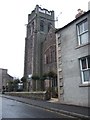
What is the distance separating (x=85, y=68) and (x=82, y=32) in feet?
9.10

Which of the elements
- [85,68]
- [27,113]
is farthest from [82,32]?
[27,113]

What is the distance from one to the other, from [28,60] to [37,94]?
132 ft

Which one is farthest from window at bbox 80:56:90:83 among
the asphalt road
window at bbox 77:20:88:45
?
the asphalt road

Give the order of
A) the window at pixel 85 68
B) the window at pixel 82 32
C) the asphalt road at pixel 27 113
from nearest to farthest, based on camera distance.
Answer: the asphalt road at pixel 27 113 < the window at pixel 85 68 < the window at pixel 82 32

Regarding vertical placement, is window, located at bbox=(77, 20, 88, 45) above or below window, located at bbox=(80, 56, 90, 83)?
above

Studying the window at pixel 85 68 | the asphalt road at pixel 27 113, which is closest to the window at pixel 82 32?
the window at pixel 85 68

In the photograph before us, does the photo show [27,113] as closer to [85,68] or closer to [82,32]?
[85,68]

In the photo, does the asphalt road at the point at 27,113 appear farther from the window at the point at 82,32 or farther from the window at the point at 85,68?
the window at the point at 82,32

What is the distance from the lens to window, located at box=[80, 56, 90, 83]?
17219 mm

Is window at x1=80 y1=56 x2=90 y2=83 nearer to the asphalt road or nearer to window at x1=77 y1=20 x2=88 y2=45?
window at x1=77 y1=20 x2=88 y2=45

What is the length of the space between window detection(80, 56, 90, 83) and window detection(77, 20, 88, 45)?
52.6 inches

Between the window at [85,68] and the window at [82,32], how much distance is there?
4.38 ft

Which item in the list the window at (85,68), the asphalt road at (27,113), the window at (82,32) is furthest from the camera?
the window at (82,32)

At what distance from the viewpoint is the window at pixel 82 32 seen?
1786 cm
